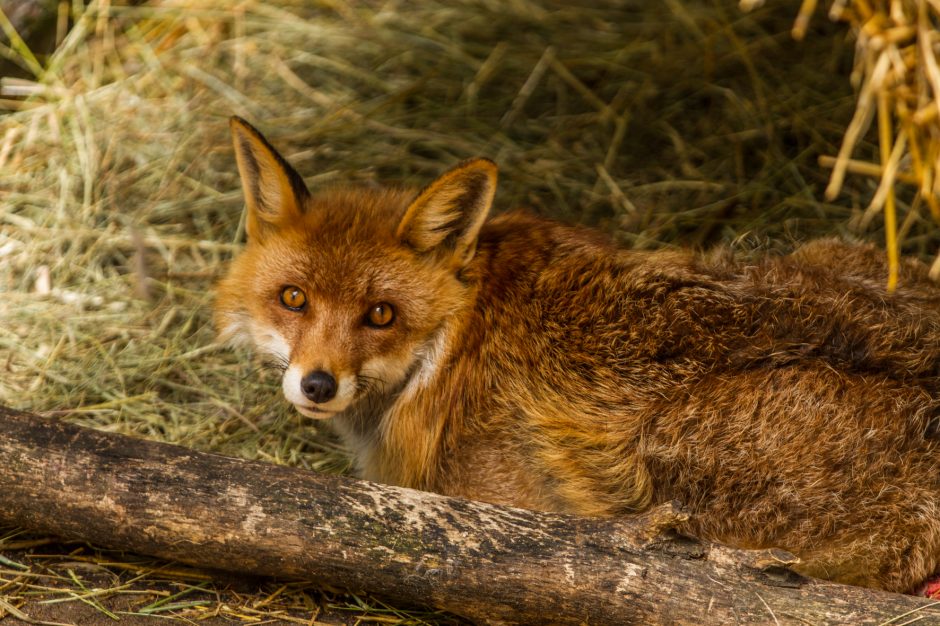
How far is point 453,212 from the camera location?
172 inches

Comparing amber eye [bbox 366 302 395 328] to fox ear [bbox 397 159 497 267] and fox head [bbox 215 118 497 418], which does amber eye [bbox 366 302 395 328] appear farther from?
fox ear [bbox 397 159 497 267]

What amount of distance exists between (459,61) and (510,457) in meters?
4.05

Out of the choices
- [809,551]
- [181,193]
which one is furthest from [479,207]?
[181,193]

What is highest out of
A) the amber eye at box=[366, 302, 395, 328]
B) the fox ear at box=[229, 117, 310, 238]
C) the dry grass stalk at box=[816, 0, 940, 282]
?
the dry grass stalk at box=[816, 0, 940, 282]

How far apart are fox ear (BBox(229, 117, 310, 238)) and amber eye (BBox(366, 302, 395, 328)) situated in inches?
25.1

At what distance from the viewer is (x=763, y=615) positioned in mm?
3463

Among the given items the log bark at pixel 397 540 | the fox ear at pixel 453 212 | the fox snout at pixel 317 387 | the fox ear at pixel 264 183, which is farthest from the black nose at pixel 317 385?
the fox ear at pixel 264 183

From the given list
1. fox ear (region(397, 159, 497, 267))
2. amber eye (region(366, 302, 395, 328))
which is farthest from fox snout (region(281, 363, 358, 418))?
fox ear (region(397, 159, 497, 267))

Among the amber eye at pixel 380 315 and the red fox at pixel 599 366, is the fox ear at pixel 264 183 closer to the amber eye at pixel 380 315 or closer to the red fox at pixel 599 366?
Answer: the red fox at pixel 599 366

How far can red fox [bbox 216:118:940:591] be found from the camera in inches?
155

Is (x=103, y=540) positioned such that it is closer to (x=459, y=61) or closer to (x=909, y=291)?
(x=909, y=291)

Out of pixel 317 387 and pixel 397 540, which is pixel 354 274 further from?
pixel 397 540

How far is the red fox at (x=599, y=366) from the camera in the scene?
3.94m

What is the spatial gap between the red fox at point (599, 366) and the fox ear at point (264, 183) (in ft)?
0.04
